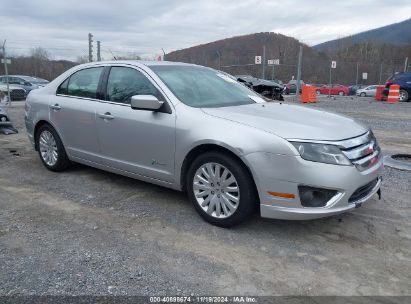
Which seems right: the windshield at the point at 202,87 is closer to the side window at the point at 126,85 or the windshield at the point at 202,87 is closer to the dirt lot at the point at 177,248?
the side window at the point at 126,85

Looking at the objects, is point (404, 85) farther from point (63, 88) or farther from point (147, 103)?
point (147, 103)

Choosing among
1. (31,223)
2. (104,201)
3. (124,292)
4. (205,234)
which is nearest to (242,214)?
(205,234)

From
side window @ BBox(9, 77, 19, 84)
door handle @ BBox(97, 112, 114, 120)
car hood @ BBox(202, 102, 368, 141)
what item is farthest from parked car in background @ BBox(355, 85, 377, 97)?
door handle @ BBox(97, 112, 114, 120)

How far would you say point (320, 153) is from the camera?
3.28m

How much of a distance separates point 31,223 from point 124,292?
1639 millimetres

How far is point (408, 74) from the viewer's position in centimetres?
2061

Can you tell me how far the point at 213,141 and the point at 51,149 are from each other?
2.98 m

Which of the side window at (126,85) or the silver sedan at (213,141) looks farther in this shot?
the side window at (126,85)

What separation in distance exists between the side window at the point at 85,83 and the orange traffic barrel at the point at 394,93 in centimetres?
1867

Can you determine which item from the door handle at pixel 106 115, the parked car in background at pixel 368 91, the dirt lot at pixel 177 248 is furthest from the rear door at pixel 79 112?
the parked car in background at pixel 368 91

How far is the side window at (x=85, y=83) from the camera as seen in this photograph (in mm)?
4934

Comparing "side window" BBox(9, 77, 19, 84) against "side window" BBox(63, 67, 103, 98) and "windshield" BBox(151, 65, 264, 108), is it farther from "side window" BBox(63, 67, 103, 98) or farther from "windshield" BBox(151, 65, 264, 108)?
"windshield" BBox(151, 65, 264, 108)

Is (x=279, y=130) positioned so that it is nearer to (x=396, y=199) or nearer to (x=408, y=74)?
(x=396, y=199)

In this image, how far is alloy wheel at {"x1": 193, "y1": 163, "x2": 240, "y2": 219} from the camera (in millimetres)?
3631
